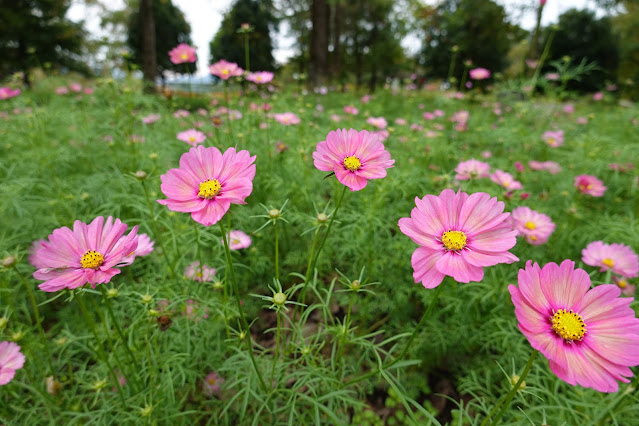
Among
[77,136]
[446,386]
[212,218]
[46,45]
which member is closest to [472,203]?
[212,218]

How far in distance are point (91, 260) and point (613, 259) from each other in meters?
1.82

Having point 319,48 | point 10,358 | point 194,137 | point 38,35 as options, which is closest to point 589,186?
point 194,137

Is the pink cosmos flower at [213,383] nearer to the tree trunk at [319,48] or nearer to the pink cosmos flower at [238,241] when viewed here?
the pink cosmos flower at [238,241]

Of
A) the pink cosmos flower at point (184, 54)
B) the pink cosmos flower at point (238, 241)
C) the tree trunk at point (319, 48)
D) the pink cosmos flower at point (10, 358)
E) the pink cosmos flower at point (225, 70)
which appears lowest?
the pink cosmos flower at point (10, 358)

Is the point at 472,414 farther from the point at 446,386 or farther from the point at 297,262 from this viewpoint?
the point at 297,262

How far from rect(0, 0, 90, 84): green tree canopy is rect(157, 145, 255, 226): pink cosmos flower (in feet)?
39.8

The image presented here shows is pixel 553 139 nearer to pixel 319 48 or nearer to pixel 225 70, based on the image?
pixel 225 70

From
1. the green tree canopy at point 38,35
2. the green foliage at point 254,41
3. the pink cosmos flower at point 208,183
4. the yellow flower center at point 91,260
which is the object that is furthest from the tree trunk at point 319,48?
the green tree canopy at point 38,35

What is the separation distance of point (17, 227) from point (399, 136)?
2627 millimetres

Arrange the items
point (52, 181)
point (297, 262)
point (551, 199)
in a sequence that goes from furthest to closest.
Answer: point (551, 199), point (52, 181), point (297, 262)

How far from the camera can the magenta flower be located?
2.00 feet

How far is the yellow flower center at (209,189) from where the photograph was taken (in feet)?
Result: 2.28

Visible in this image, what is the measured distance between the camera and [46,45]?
10594mm

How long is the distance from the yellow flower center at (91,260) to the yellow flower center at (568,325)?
97 cm
